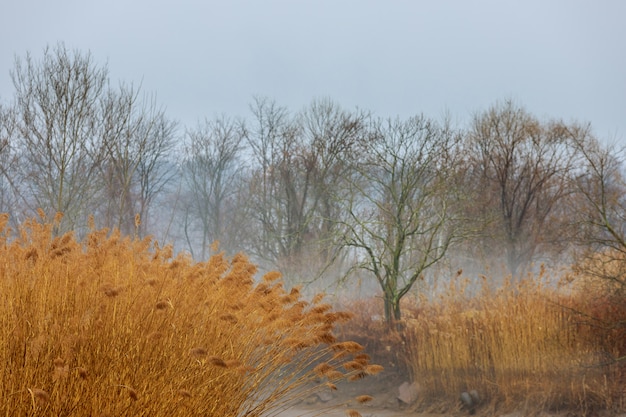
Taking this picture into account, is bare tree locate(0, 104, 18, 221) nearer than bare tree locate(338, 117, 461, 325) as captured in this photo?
No

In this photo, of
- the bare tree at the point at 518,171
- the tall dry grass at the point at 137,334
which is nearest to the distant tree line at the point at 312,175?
the bare tree at the point at 518,171

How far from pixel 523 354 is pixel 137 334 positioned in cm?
515

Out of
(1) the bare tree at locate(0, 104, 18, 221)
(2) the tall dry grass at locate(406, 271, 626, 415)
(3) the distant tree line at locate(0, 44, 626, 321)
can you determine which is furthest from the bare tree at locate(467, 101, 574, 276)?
(1) the bare tree at locate(0, 104, 18, 221)

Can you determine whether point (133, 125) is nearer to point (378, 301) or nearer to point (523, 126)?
point (378, 301)

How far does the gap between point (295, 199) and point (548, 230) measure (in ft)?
21.3

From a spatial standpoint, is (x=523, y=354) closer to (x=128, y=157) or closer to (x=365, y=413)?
(x=365, y=413)

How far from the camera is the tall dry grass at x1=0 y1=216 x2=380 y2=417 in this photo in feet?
10.1

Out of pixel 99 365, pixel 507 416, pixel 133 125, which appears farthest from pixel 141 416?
pixel 133 125

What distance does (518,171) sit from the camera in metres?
17.5

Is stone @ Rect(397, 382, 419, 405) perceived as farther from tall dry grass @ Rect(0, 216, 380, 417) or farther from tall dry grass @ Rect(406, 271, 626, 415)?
tall dry grass @ Rect(0, 216, 380, 417)

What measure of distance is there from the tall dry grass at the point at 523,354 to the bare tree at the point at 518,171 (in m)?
8.21

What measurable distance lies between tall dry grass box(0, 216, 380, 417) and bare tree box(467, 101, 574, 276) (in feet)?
42.8

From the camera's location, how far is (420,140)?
40.3ft

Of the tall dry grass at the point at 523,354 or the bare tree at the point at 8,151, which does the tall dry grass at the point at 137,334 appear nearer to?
the tall dry grass at the point at 523,354
